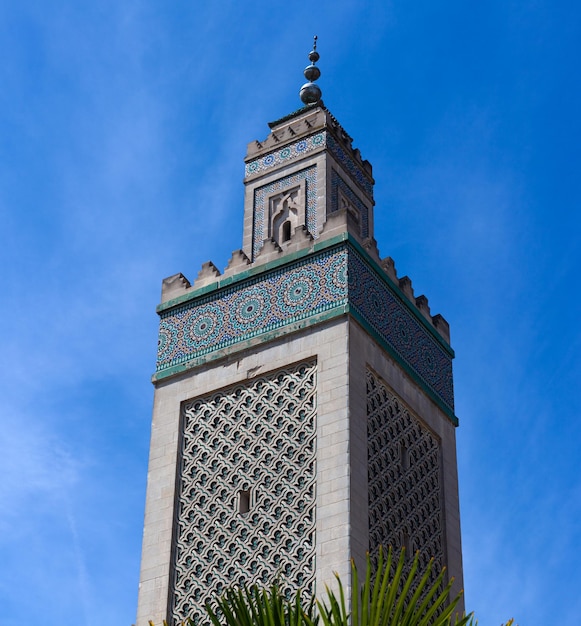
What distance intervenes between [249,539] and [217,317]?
2545 mm

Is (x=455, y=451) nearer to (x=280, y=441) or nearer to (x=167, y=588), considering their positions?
(x=280, y=441)

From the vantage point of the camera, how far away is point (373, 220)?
49.2ft

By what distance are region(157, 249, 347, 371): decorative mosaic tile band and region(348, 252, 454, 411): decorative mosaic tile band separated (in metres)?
Result: 0.21

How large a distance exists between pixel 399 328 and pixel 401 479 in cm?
166

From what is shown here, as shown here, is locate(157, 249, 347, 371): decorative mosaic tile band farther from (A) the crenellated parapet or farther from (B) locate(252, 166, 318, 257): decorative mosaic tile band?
(B) locate(252, 166, 318, 257): decorative mosaic tile band

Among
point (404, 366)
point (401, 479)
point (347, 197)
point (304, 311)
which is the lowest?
point (401, 479)

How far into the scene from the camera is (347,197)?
14.4 m

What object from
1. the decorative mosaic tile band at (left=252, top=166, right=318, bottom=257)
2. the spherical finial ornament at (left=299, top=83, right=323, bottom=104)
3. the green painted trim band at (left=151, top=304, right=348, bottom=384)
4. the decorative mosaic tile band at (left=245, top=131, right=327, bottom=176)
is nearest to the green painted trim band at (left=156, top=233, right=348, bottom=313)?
the decorative mosaic tile band at (left=252, top=166, right=318, bottom=257)

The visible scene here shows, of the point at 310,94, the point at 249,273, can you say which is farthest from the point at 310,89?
the point at 249,273

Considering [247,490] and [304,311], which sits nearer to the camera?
[247,490]

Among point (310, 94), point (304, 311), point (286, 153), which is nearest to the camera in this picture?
point (304, 311)

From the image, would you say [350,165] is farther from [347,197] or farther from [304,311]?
[304,311]

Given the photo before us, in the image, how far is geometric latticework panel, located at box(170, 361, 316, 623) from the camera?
1141 cm

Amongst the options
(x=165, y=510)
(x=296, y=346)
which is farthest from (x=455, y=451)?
(x=165, y=510)
